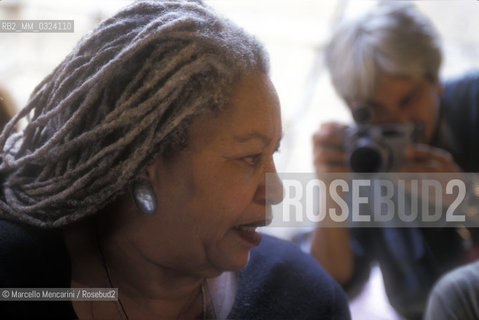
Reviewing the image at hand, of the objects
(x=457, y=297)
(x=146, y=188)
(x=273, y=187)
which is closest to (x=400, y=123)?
(x=457, y=297)

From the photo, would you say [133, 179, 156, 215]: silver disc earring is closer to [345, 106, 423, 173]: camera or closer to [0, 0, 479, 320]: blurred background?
[0, 0, 479, 320]: blurred background

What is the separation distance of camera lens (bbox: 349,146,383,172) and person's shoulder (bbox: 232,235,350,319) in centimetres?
18

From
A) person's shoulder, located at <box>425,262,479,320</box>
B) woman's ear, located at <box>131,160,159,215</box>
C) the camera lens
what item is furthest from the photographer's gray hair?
woman's ear, located at <box>131,160,159,215</box>

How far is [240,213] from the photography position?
0.61 meters

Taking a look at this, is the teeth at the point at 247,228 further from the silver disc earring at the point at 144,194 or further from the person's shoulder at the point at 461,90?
the person's shoulder at the point at 461,90

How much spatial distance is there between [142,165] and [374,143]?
1.42 ft

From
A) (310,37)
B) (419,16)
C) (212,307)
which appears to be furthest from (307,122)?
(212,307)

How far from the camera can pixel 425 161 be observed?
91 centimetres

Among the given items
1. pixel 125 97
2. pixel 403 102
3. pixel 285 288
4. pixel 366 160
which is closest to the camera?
pixel 125 97

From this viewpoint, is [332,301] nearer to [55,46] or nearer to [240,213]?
[240,213]

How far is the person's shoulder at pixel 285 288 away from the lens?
0.72 metres

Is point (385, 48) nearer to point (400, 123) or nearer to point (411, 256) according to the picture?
point (400, 123)

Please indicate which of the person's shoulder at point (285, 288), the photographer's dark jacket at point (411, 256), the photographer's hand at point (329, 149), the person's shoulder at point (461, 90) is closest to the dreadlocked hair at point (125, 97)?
the person's shoulder at point (285, 288)

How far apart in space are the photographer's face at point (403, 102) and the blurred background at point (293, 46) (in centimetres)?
8
